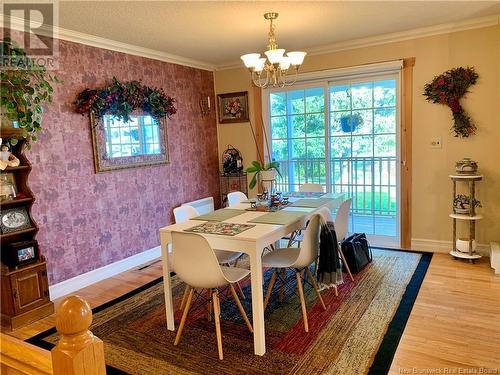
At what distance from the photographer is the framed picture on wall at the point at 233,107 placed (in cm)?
526

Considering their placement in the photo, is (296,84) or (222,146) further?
(222,146)

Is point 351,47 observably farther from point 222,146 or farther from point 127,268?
point 127,268

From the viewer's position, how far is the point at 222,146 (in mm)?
5559

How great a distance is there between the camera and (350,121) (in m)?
4.63

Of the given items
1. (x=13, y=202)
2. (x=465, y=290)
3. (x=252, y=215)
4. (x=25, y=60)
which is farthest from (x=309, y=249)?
(x=25, y=60)

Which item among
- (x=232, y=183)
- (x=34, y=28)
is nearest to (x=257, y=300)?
(x=34, y=28)

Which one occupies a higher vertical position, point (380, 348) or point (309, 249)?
point (309, 249)

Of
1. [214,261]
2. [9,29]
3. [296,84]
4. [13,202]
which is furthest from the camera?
[296,84]

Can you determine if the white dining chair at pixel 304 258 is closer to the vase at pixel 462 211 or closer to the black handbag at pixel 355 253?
the black handbag at pixel 355 253

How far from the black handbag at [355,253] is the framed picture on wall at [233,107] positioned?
2.35 metres

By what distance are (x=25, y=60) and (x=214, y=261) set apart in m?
2.20

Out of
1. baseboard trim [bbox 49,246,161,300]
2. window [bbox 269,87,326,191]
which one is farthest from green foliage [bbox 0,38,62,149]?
window [bbox 269,87,326,191]

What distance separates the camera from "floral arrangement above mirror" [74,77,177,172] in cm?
376

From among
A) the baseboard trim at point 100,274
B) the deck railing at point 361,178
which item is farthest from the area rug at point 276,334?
the deck railing at point 361,178
